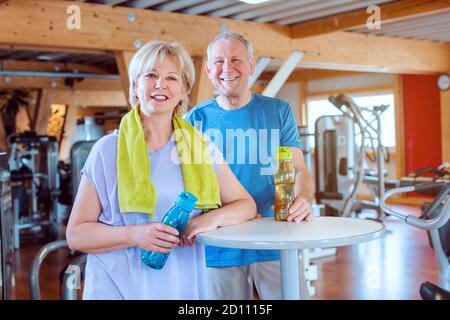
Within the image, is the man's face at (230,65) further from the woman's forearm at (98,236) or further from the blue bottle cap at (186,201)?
the woman's forearm at (98,236)

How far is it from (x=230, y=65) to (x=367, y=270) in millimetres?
3130

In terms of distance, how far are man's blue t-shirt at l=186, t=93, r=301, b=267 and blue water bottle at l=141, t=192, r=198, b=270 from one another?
1.94ft

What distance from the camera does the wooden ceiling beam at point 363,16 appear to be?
4734mm

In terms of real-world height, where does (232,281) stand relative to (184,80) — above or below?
below

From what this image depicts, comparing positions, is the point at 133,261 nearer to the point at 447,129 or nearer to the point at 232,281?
the point at 232,281

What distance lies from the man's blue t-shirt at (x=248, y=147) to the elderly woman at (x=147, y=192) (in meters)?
0.44

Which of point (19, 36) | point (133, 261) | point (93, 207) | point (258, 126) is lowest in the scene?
point (133, 261)

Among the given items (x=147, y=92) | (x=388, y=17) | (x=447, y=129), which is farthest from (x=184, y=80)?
(x=447, y=129)

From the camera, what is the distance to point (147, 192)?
4.68 feet

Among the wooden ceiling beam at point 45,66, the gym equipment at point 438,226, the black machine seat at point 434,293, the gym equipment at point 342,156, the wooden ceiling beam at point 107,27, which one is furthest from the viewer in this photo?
the wooden ceiling beam at point 45,66

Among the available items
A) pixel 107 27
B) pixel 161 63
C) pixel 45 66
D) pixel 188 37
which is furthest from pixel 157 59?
pixel 45 66

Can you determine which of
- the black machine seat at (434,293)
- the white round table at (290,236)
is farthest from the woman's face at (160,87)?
the black machine seat at (434,293)

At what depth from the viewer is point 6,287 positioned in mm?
2084
